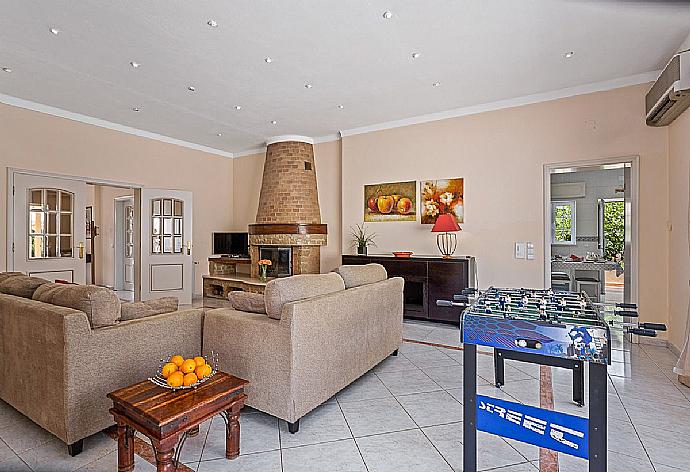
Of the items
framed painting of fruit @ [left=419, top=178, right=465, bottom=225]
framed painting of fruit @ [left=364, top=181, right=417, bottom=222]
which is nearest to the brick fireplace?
framed painting of fruit @ [left=364, top=181, right=417, bottom=222]

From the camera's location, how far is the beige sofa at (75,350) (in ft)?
6.73

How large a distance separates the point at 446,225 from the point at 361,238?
62.7 inches

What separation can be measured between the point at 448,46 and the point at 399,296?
8.17 feet

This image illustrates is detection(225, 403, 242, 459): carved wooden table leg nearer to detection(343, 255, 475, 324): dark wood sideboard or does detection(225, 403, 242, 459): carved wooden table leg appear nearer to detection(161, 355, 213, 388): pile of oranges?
detection(161, 355, 213, 388): pile of oranges

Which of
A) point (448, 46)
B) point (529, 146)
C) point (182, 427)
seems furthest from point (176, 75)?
point (529, 146)

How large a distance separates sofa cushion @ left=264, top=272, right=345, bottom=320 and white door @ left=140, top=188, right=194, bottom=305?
201 inches

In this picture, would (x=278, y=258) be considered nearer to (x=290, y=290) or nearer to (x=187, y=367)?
(x=290, y=290)

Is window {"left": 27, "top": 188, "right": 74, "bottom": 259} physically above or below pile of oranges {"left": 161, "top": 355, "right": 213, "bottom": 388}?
above

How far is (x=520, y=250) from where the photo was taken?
5.05 meters

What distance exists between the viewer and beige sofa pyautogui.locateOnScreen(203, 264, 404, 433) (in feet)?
7.64

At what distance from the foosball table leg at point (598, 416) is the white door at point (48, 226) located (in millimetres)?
6409

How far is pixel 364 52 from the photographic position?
3.80 metres

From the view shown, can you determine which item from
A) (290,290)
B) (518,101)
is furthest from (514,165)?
(290,290)

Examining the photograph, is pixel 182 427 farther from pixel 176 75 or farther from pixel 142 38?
pixel 176 75
